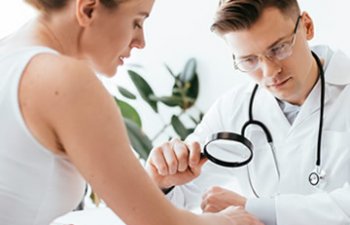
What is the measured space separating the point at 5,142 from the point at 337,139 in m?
0.88

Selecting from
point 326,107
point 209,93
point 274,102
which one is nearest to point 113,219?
point 274,102

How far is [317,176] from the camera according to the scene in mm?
1372

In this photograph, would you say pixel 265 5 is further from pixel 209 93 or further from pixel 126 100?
pixel 126 100

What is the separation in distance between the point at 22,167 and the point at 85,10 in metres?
0.29

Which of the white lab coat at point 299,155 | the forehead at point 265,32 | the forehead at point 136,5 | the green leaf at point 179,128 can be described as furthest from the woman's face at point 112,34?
the green leaf at point 179,128

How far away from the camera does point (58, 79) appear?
77 cm

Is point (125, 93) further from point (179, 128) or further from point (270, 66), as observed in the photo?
point (270, 66)

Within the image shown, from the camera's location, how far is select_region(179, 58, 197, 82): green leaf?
260cm

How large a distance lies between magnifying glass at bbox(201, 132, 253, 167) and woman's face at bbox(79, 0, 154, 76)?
1.08 ft

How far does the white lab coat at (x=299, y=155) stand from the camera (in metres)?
1.27

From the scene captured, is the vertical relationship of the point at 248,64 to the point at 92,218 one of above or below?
above

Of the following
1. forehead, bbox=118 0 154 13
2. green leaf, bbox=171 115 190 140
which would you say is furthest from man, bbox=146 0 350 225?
green leaf, bbox=171 115 190 140

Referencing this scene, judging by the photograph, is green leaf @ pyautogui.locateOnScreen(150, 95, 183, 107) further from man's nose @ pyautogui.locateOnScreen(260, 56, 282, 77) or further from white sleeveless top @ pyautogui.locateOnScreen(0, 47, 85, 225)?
white sleeveless top @ pyautogui.locateOnScreen(0, 47, 85, 225)

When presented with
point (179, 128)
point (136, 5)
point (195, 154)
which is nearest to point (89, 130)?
point (136, 5)
